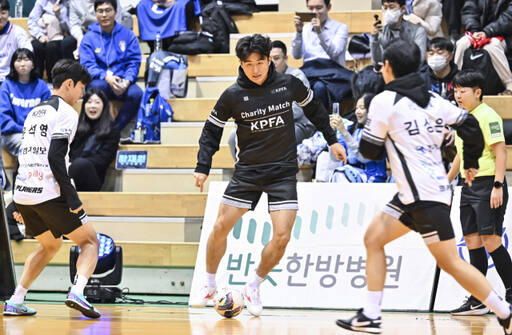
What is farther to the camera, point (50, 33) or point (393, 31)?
point (50, 33)

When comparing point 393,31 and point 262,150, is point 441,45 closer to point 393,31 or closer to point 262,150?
point 393,31

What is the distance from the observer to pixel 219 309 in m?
A: 5.95

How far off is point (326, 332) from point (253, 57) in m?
2.01

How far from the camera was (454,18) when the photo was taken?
941 cm

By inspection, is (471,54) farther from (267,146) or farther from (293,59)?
(267,146)

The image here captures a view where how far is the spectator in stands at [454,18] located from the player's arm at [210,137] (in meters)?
4.39

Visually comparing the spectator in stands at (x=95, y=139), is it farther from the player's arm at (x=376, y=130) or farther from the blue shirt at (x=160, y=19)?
the player's arm at (x=376, y=130)

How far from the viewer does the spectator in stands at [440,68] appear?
823 centimetres

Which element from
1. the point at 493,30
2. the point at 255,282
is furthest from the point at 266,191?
the point at 493,30

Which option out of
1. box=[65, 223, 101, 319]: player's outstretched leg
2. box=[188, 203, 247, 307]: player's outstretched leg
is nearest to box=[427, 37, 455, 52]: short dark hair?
box=[188, 203, 247, 307]: player's outstretched leg

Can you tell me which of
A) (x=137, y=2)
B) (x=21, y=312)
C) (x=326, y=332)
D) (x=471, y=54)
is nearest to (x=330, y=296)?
(x=326, y=332)

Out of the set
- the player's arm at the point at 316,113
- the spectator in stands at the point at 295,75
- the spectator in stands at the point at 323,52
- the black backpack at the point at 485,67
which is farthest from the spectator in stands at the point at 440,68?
the player's arm at the point at 316,113

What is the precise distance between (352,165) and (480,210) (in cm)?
183

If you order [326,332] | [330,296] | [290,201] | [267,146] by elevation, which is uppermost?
[267,146]
